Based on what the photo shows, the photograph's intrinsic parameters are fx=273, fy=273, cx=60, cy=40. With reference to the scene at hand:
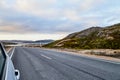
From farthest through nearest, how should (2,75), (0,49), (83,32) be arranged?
(83,32) < (0,49) < (2,75)

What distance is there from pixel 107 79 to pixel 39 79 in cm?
267

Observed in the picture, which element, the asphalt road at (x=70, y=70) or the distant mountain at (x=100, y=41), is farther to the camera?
the distant mountain at (x=100, y=41)

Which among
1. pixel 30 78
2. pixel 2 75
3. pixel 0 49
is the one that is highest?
pixel 0 49

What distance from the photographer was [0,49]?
559 cm

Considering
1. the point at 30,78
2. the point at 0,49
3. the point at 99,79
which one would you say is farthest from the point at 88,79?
the point at 0,49

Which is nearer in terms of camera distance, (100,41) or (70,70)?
(70,70)

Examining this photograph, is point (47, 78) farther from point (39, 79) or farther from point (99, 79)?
point (99, 79)

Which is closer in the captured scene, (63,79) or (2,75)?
(2,75)

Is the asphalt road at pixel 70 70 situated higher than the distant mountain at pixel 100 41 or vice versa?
the distant mountain at pixel 100 41

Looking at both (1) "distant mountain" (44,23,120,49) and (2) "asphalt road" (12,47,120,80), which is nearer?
(2) "asphalt road" (12,47,120,80)

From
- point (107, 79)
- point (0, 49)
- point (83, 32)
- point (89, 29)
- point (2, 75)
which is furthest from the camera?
point (89, 29)

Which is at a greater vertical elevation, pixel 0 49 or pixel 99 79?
pixel 0 49

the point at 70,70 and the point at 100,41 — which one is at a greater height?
the point at 100,41

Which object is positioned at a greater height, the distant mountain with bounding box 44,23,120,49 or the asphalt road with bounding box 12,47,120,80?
the distant mountain with bounding box 44,23,120,49
